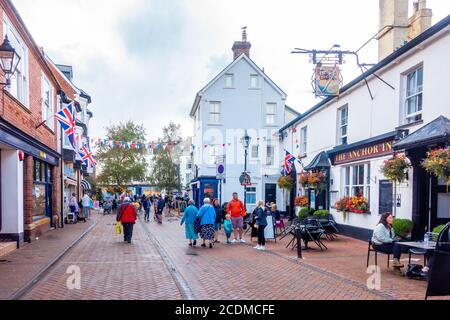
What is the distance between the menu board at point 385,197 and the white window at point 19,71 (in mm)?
11932

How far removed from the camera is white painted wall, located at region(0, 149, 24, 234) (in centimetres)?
1256

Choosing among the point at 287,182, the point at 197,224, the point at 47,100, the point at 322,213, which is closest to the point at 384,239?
the point at 197,224

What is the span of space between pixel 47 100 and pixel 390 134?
13659 millimetres

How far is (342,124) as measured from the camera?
62.2 feet

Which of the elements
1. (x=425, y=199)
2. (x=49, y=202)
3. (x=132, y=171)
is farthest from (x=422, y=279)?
(x=132, y=171)

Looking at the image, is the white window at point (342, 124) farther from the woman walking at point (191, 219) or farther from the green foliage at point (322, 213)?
the woman walking at point (191, 219)

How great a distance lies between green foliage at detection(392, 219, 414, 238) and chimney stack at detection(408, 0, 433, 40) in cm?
798

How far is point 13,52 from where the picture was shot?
10203mm

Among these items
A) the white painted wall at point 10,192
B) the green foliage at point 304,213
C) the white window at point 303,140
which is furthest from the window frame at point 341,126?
the white painted wall at point 10,192

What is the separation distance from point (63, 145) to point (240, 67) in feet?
52.6

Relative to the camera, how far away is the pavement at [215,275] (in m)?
7.19

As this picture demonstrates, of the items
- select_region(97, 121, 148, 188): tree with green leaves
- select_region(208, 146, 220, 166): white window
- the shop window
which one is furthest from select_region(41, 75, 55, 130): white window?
select_region(97, 121, 148, 188): tree with green leaves

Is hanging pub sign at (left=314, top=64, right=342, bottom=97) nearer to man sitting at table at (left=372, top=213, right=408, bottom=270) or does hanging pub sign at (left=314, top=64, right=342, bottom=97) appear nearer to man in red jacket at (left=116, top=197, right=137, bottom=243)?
man sitting at table at (left=372, top=213, right=408, bottom=270)
